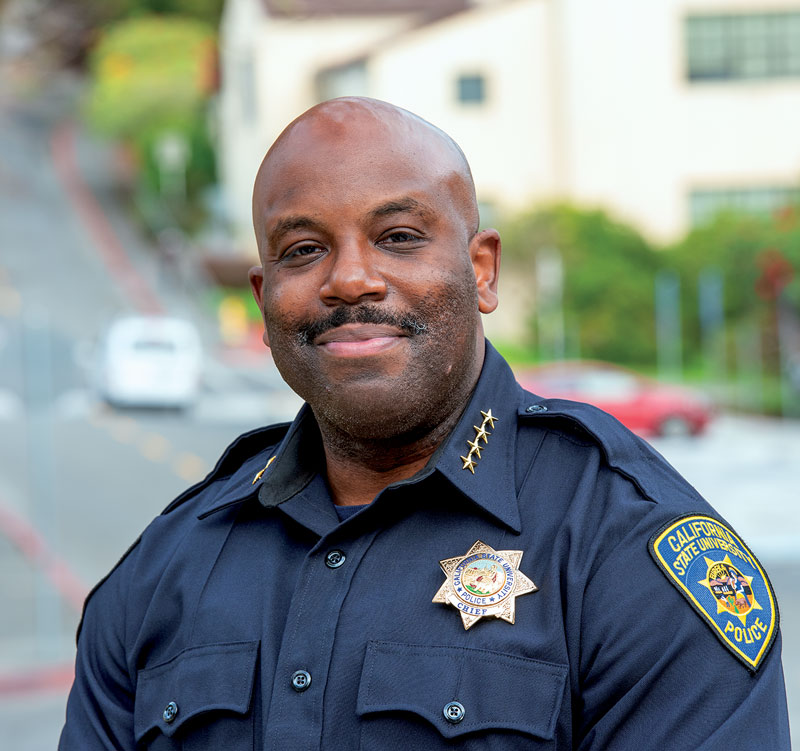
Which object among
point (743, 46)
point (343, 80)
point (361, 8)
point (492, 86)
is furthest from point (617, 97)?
point (361, 8)

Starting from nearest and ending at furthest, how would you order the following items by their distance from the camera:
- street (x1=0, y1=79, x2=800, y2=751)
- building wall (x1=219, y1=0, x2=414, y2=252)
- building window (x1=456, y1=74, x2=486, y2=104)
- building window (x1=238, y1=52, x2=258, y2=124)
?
street (x1=0, y1=79, x2=800, y2=751) → building window (x1=456, y1=74, x2=486, y2=104) → building wall (x1=219, y1=0, x2=414, y2=252) → building window (x1=238, y1=52, x2=258, y2=124)

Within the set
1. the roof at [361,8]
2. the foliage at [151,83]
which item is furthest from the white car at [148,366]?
the foliage at [151,83]

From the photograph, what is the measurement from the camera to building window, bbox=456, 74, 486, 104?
74.3 ft

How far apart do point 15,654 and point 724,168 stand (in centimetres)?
1696

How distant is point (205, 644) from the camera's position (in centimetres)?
172

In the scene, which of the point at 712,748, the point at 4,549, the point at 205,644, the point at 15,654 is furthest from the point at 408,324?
the point at 4,549

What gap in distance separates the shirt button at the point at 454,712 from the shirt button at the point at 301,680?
0.18 meters

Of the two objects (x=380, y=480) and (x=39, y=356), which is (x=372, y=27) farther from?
(x=380, y=480)

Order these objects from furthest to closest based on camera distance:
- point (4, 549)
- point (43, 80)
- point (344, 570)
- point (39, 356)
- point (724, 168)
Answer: point (43, 80)
point (724, 168)
point (4, 549)
point (39, 356)
point (344, 570)

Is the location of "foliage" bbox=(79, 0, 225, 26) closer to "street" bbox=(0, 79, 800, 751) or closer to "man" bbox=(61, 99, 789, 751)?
"street" bbox=(0, 79, 800, 751)

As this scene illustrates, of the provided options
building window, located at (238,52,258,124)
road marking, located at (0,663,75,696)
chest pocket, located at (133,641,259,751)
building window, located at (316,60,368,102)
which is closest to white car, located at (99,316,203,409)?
road marking, located at (0,663,75,696)

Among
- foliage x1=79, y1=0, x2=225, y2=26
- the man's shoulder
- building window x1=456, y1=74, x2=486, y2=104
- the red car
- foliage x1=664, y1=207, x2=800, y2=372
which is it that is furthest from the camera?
foliage x1=79, y1=0, x2=225, y2=26

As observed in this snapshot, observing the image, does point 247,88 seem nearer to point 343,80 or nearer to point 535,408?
point 343,80

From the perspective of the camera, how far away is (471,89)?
22703mm
